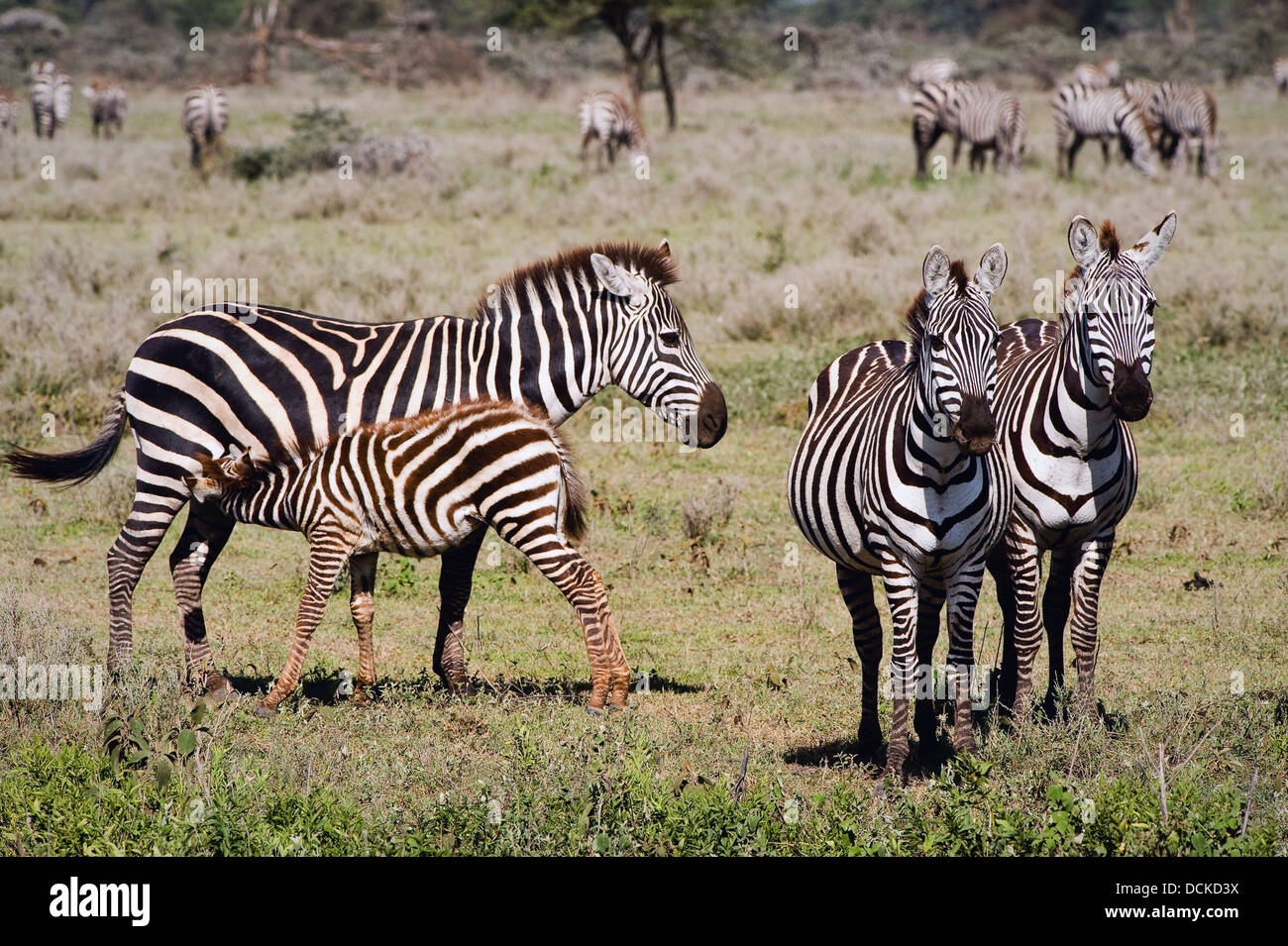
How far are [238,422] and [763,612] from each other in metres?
3.47

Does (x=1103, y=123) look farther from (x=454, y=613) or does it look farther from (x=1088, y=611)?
(x=454, y=613)

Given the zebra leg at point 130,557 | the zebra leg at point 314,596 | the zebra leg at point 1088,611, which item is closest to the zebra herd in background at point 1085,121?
the zebra leg at point 1088,611

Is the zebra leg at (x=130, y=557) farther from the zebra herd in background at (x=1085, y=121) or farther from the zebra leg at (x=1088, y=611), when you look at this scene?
the zebra herd in background at (x=1085, y=121)

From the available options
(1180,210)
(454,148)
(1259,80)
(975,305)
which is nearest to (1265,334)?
(1180,210)

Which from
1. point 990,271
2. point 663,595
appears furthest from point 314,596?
point 990,271

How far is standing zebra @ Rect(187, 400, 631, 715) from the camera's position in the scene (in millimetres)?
6641

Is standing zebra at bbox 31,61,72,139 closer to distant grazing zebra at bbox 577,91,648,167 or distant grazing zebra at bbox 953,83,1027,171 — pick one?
distant grazing zebra at bbox 577,91,648,167

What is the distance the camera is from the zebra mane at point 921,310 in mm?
5492

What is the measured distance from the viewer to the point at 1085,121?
84.3ft

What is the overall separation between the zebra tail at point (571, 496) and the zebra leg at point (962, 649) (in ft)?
6.69

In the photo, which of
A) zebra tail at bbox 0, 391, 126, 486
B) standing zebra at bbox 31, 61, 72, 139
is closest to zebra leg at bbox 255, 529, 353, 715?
zebra tail at bbox 0, 391, 126, 486

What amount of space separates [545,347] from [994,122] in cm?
2071

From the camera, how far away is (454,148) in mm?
26844

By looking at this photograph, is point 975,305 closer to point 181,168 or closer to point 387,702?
point 387,702
